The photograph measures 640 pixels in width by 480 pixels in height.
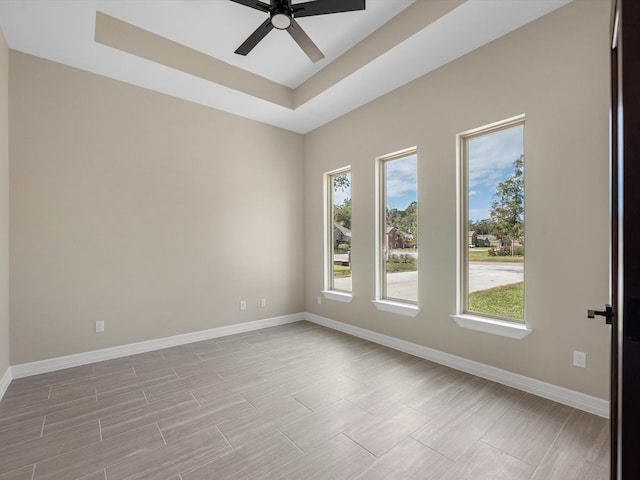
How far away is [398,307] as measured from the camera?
366 centimetres

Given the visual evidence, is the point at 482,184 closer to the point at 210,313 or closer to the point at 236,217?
the point at 236,217

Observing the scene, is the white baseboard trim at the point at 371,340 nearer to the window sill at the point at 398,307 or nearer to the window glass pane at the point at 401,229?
the window sill at the point at 398,307

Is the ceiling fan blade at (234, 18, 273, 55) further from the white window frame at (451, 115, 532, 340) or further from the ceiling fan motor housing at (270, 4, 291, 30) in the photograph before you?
the white window frame at (451, 115, 532, 340)

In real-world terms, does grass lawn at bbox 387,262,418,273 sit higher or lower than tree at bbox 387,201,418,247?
lower

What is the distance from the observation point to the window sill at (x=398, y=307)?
3.50 metres

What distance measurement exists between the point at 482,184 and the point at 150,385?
12.0ft

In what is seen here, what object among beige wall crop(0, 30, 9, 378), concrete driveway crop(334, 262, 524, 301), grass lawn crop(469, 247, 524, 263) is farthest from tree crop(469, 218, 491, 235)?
beige wall crop(0, 30, 9, 378)

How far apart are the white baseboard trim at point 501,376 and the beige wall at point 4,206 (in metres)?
3.64

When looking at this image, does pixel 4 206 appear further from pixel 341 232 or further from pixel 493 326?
pixel 493 326

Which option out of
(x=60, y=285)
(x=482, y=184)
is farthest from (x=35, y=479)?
(x=482, y=184)

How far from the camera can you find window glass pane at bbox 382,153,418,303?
3.70 metres

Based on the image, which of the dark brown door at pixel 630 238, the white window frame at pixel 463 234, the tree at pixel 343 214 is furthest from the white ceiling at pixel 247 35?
the dark brown door at pixel 630 238

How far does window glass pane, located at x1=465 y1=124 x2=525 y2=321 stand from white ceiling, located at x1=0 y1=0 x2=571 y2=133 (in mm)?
939

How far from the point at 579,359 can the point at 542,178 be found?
1434 millimetres
